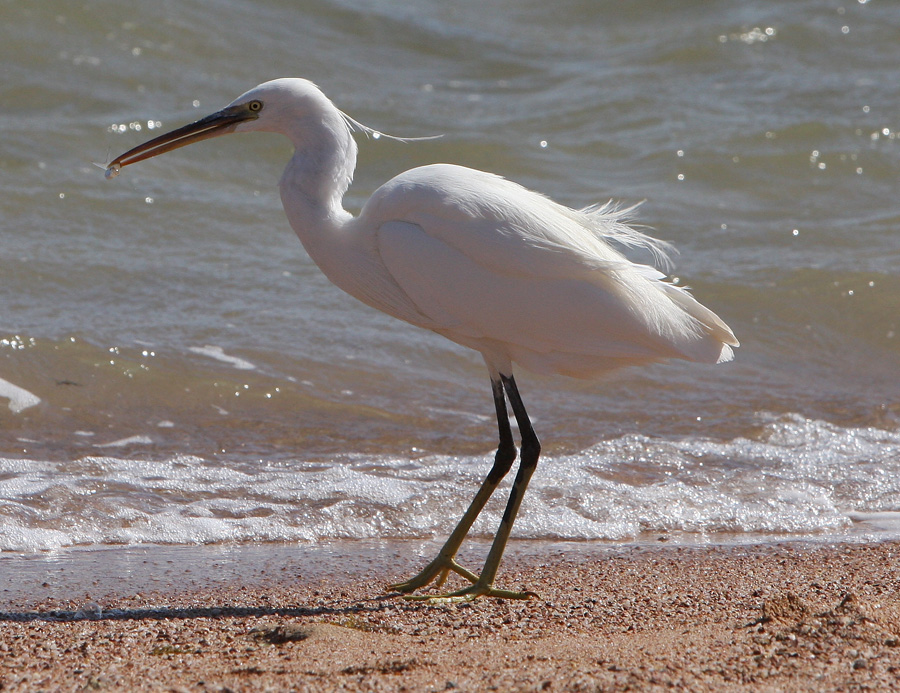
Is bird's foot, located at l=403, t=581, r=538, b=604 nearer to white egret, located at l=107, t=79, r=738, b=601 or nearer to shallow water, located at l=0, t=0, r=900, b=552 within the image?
white egret, located at l=107, t=79, r=738, b=601

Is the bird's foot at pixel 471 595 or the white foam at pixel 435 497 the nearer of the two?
the bird's foot at pixel 471 595

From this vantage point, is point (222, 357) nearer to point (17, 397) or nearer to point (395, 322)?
point (17, 397)

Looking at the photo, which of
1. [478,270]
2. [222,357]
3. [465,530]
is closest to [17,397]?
[222,357]

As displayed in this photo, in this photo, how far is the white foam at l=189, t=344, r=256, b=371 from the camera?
6.95 m

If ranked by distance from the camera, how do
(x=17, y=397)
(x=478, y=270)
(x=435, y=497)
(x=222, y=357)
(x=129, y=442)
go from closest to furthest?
(x=478, y=270) < (x=435, y=497) < (x=129, y=442) < (x=17, y=397) < (x=222, y=357)

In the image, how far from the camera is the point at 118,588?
4020 mm

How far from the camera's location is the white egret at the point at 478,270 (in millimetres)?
4156

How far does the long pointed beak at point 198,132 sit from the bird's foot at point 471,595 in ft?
6.66

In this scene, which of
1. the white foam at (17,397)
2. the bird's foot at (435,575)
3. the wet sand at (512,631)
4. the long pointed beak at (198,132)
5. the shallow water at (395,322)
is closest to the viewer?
the wet sand at (512,631)

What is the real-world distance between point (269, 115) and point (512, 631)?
7.48 ft

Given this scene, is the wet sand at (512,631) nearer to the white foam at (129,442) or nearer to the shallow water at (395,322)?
the shallow water at (395,322)

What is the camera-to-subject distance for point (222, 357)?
706cm

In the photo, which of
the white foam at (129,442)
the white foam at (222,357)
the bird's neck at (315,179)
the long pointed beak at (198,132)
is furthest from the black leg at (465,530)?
the white foam at (222,357)

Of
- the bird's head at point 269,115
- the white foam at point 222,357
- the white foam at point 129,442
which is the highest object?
the bird's head at point 269,115
